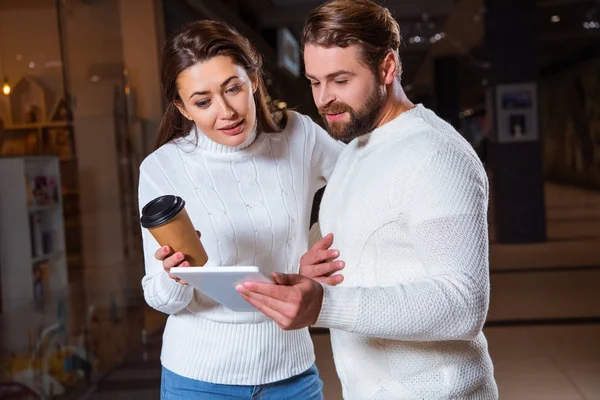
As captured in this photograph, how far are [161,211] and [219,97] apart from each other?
16.7 inches

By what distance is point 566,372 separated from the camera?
4.54 meters

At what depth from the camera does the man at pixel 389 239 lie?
129cm

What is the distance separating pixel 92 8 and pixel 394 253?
6.91m

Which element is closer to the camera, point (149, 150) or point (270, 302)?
point (270, 302)

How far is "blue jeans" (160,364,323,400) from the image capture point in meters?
1.81

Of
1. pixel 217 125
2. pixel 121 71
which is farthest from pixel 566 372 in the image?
pixel 121 71

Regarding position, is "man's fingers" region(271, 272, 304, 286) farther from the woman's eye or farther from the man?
the woman's eye

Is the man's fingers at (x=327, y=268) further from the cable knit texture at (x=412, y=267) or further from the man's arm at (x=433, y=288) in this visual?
the man's arm at (x=433, y=288)

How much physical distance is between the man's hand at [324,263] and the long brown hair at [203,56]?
0.44 m

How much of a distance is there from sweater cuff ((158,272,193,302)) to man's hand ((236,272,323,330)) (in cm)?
44

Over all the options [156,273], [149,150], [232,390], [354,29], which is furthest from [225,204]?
[149,150]

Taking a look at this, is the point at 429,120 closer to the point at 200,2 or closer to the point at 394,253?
the point at 394,253

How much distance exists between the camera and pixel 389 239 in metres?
1.41

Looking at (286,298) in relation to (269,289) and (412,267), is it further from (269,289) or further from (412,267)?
(412,267)
